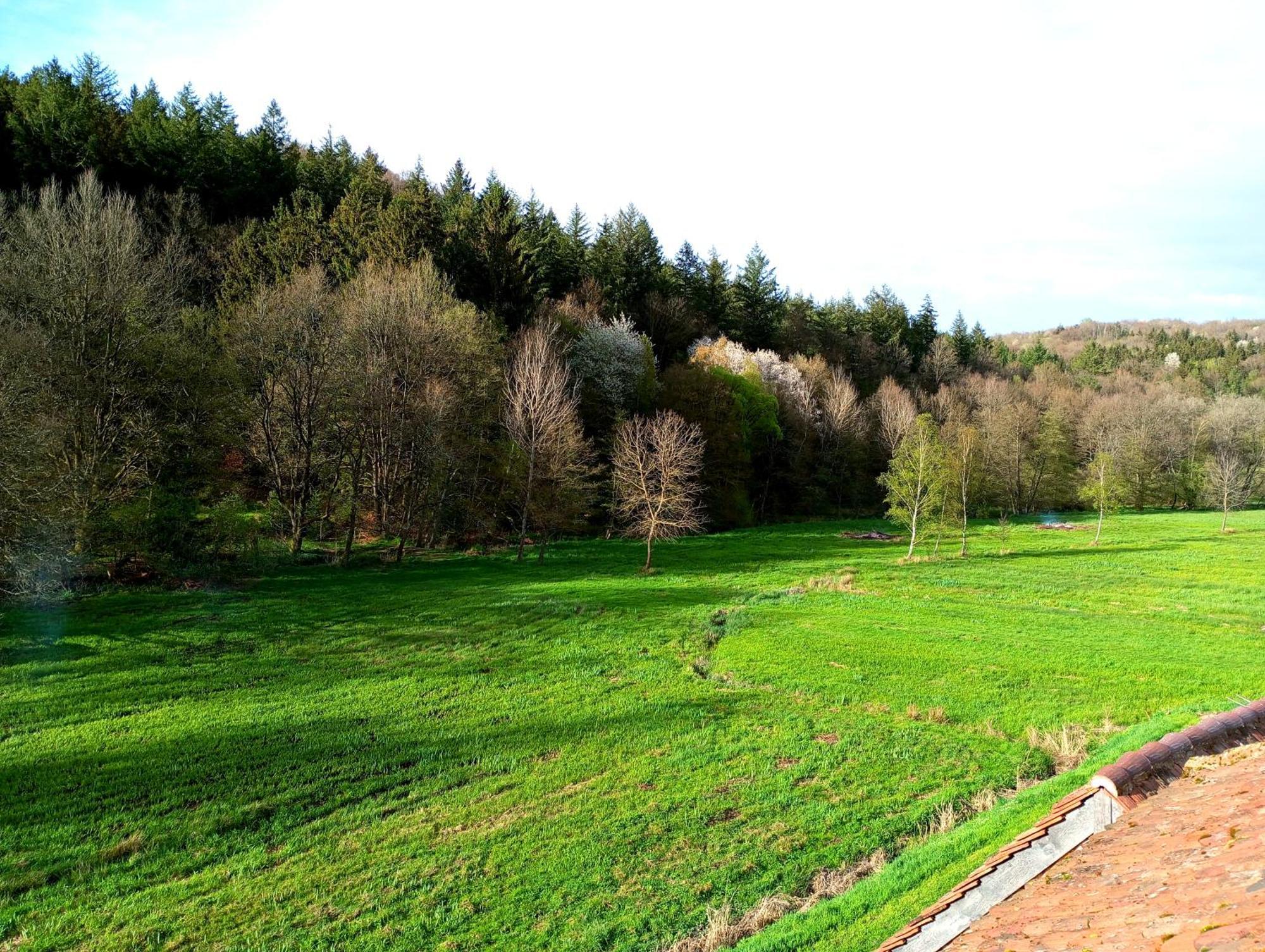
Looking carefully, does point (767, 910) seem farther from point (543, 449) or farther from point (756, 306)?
point (756, 306)

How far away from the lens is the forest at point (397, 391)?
28.2 meters

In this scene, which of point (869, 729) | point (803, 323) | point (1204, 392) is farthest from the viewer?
point (1204, 392)

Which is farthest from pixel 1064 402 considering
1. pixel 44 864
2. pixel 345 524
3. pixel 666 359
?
pixel 44 864

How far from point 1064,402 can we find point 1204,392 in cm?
3583

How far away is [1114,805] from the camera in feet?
18.4

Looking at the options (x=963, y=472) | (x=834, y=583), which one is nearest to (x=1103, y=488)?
(x=963, y=472)

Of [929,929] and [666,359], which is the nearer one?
[929,929]


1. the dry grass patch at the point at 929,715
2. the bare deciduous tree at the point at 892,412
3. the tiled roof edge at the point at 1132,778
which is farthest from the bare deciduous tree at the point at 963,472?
the tiled roof edge at the point at 1132,778

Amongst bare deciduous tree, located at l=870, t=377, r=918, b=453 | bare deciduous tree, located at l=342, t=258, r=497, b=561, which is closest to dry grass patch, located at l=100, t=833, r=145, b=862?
bare deciduous tree, located at l=342, t=258, r=497, b=561

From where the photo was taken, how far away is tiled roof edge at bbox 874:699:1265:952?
522 cm

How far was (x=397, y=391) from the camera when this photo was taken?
3903 cm

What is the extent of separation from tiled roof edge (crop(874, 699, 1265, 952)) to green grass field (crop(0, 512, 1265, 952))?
353cm

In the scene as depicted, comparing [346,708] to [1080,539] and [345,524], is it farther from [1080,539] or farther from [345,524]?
[1080,539]

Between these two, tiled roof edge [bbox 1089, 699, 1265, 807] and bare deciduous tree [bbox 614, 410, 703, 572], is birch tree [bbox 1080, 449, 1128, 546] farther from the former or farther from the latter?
tiled roof edge [bbox 1089, 699, 1265, 807]
